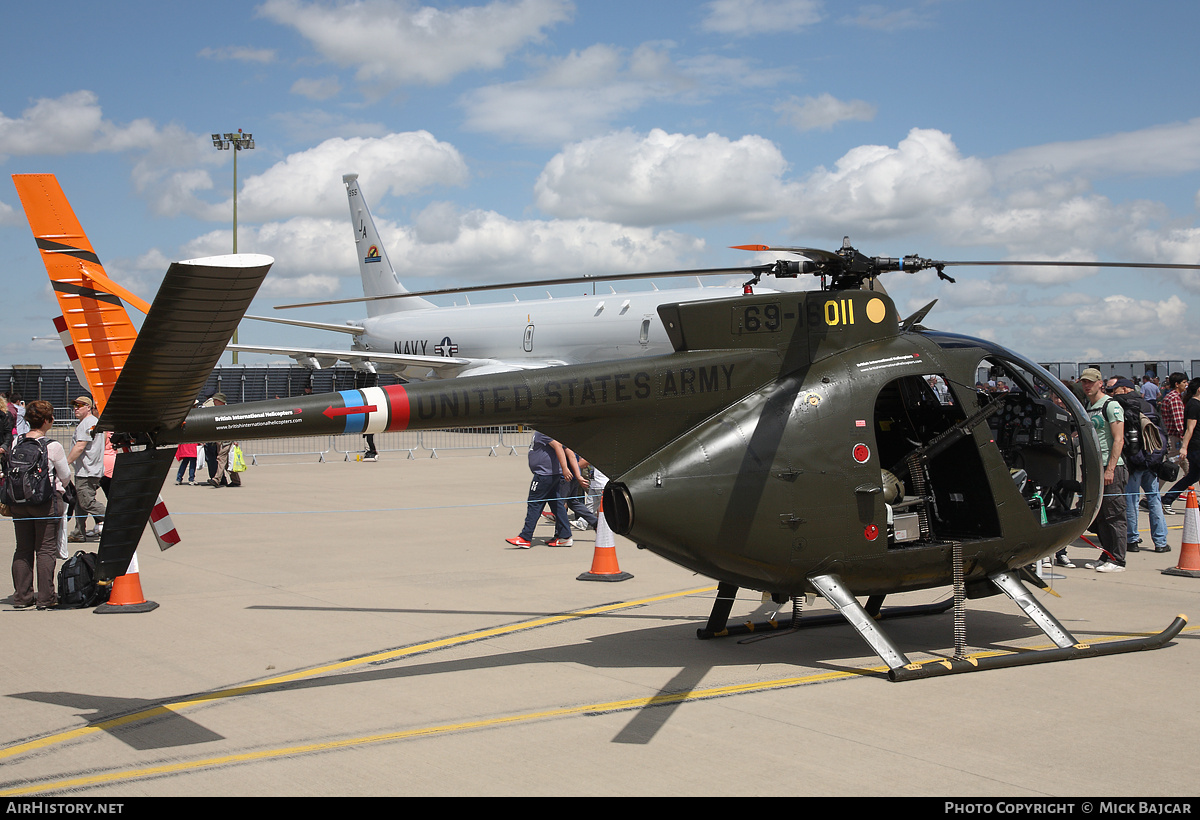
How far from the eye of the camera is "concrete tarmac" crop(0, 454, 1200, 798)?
15.6 ft

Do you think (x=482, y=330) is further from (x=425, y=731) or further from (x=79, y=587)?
(x=425, y=731)

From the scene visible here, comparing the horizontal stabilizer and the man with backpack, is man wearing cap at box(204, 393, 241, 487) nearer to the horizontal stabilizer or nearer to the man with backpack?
the horizontal stabilizer

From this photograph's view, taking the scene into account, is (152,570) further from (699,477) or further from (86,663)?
(699,477)

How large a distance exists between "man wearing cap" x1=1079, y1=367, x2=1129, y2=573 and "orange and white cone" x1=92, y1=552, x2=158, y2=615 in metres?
9.83

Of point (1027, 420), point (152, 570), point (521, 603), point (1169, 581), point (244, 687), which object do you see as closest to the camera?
point (244, 687)

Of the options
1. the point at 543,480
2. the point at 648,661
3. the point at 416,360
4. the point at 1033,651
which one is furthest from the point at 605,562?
the point at 416,360

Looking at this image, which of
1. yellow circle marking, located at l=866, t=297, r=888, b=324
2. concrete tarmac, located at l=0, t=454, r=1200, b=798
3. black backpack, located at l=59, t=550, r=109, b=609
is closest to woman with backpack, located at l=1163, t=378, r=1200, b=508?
concrete tarmac, located at l=0, t=454, r=1200, b=798

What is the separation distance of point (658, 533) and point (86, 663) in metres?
4.37

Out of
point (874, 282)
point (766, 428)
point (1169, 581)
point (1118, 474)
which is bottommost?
point (1169, 581)

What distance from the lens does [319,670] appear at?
686cm

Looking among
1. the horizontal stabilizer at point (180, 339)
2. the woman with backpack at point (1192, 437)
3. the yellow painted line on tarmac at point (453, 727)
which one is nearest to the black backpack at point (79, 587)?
the horizontal stabilizer at point (180, 339)

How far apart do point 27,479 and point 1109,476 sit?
1107cm

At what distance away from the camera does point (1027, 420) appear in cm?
759

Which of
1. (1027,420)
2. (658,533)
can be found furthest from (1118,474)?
(658,533)
